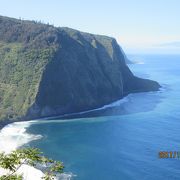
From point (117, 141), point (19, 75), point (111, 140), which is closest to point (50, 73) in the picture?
point (19, 75)

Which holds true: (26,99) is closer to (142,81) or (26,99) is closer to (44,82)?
(44,82)

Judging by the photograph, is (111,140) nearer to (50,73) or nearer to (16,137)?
(16,137)

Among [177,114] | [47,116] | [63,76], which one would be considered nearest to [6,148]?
[47,116]

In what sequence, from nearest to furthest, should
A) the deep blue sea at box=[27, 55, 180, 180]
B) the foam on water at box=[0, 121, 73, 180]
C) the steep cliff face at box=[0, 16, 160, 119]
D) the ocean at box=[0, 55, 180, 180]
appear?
the deep blue sea at box=[27, 55, 180, 180] < the ocean at box=[0, 55, 180, 180] < the foam on water at box=[0, 121, 73, 180] < the steep cliff face at box=[0, 16, 160, 119]

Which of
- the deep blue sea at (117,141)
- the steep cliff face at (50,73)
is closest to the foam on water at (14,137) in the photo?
the deep blue sea at (117,141)

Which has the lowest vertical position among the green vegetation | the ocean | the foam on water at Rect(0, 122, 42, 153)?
the foam on water at Rect(0, 122, 42, 153)

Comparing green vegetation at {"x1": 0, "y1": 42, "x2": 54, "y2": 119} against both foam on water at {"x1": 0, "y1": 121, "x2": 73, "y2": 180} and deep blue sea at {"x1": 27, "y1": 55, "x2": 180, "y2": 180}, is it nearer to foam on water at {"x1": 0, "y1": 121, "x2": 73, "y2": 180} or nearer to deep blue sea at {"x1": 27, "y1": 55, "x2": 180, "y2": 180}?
foam on water at {"x1": 0, "y1": 121, "x2": 73, "y2": 180}

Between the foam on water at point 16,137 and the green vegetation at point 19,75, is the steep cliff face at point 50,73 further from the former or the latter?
the foam on water at point 16,137

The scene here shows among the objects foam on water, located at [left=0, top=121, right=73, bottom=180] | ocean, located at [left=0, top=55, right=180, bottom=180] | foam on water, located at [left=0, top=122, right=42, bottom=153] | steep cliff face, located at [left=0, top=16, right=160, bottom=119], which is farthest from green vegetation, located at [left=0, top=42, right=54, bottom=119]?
ocean, located at [left=0, top=55, right=180, bottom=180]
